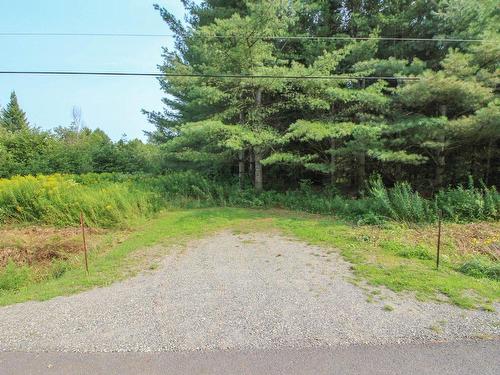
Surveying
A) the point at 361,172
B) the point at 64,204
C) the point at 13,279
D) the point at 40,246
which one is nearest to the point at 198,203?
the point at 64,204

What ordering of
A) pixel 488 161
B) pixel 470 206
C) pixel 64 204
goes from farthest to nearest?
1. pixel 488 161
2. pixel 64 204
3. pixel 470 206

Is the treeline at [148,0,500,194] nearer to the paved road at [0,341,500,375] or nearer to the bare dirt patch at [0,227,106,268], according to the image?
the bare dirt patch at [0,227,106,268]

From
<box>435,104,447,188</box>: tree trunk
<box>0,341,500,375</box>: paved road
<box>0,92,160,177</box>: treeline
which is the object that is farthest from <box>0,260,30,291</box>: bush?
<box>0,92,160,177</box>: treeline

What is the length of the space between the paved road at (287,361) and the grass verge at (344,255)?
41.8 inches

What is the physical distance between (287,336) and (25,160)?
20022 mm

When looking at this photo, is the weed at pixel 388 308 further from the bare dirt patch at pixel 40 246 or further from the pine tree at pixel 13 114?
the pine tree at pixel 13 114

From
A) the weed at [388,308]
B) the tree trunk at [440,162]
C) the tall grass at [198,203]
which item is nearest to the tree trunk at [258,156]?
the tall grass at [198,203]

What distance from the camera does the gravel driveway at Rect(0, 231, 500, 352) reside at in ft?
10.1

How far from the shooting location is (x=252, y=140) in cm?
942

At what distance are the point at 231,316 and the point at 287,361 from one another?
3.05ft

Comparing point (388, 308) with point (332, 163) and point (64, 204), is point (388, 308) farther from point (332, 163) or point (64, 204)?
point (64, 204)

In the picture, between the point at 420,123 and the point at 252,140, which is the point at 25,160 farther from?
the point at 420,123

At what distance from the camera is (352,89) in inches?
410

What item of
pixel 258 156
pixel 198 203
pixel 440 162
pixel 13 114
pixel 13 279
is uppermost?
pixel 13 114
